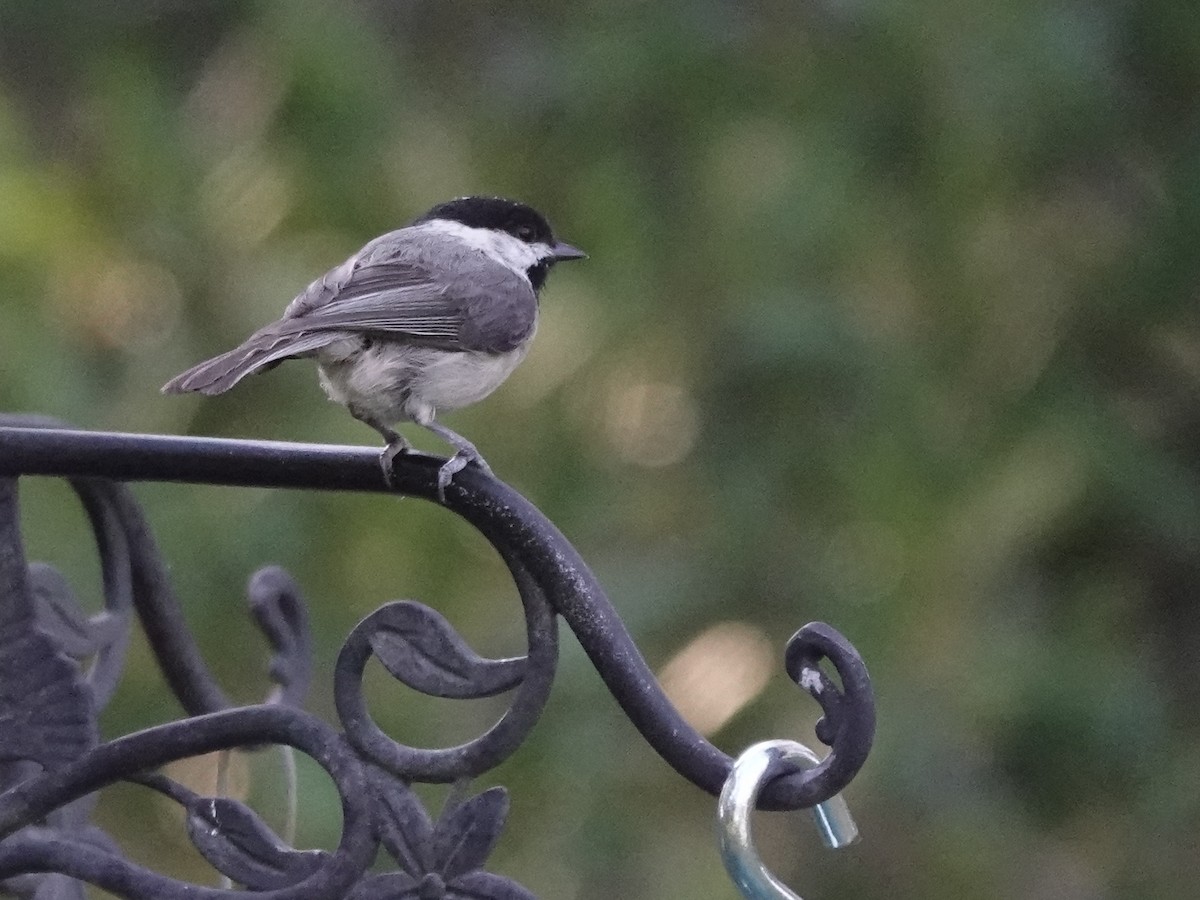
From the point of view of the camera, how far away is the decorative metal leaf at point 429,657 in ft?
3.50

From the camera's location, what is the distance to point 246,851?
3.46 ft

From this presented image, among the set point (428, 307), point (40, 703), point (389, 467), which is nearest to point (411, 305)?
point (428, 307)

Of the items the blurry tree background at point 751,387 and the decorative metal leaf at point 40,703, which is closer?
the decorative metal leaf at point 40,703

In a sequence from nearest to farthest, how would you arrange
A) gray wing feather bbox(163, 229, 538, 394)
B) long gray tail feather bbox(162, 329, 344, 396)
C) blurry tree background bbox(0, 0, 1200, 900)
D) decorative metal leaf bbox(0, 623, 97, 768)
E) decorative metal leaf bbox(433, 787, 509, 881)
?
1. decorative metal leaf bbox(433, 787, 509, 881)
2. decorative metal leaf bbox(0, 623, 97, 768)
3. long gray tail feather bbox(162, 329, 344, 396)
4. gray wing feather bbox(163, 229, 538, 394)
5. blurry tree background bbox(0, 0, 1200, 900)

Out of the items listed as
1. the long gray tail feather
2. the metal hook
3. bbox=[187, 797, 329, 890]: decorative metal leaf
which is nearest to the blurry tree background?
the long gray tail feather

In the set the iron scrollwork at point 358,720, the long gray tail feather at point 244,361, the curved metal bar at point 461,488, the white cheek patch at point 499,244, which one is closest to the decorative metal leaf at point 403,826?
the iron scrollwork at point 358,720

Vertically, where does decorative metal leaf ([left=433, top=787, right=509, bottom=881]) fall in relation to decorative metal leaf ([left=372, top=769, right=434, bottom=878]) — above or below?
above

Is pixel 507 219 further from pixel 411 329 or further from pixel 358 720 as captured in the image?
pixel 358 720

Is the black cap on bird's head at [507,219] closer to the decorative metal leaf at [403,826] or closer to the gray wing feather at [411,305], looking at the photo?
the gray wing feather at [411,305]

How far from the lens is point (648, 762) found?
228cm

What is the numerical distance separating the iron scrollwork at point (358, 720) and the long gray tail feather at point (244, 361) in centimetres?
18

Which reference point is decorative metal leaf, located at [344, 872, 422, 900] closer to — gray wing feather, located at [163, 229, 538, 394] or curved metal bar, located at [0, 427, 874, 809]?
curved metal bar, located at [0, 427, 874, 809]

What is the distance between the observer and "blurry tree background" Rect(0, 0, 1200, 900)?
214 cm

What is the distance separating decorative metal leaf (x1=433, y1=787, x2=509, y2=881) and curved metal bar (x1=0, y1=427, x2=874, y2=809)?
0.11 metres
